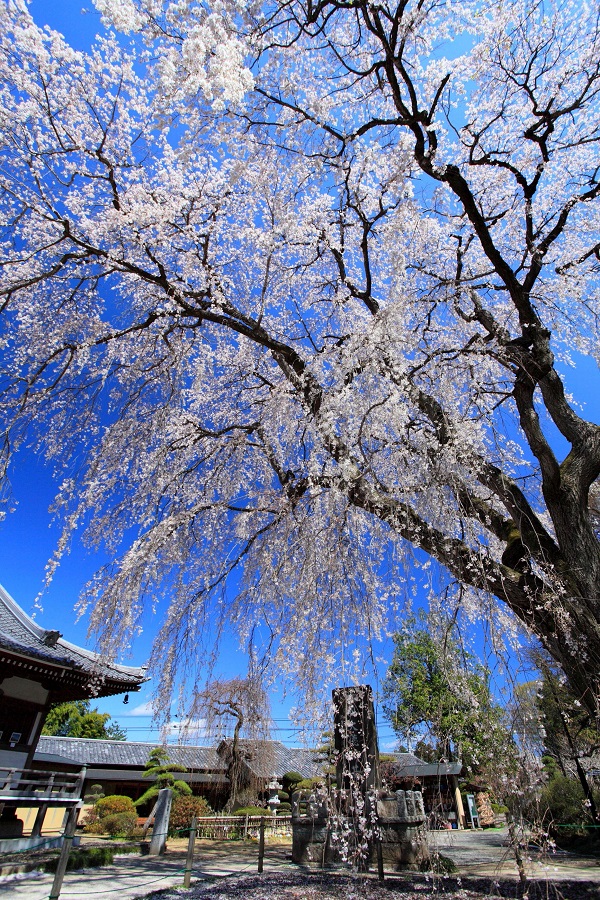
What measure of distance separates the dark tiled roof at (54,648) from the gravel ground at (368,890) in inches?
156

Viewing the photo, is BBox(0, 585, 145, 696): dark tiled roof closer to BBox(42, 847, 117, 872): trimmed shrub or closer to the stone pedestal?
BBox(42, 847, 117, 872): trimmed shrub

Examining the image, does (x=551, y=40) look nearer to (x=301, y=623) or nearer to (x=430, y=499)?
(x=430, y=499)

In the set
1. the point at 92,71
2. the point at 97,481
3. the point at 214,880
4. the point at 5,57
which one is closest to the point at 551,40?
the point at 92,71

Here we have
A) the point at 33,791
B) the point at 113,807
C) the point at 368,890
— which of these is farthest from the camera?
the point at 113,807

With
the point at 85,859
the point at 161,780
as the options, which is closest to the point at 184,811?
the point at 161,780

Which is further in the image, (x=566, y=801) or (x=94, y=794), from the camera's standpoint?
(x=94, y=794)

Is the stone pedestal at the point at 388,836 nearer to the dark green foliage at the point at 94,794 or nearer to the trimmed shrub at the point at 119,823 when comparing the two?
the trimmed shrub at the point at 119,823

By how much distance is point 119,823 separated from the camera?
1268 centimetres

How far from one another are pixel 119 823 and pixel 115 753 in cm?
811

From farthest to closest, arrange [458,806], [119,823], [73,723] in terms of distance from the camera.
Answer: [73,723]
[458,806]
[119,823]

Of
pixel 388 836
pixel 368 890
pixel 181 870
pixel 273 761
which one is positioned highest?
pixel 273 761

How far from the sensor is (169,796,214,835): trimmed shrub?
41.9ft

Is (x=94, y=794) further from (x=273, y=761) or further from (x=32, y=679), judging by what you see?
(x=32, y=679)

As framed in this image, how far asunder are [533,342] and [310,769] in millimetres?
24457
